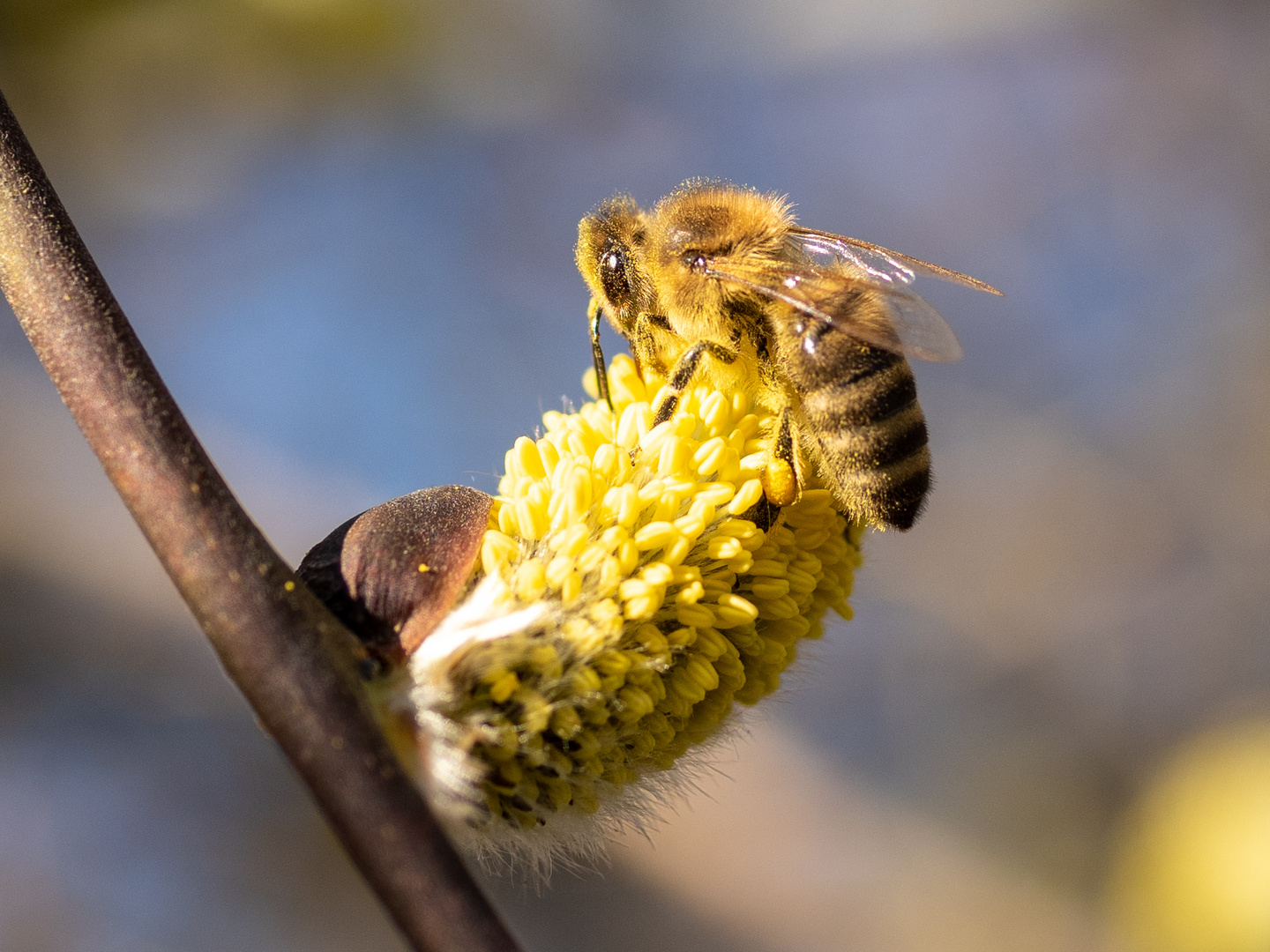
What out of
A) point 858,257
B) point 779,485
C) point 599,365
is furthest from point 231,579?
point 858,257

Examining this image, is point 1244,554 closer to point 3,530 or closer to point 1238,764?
point 1238,764

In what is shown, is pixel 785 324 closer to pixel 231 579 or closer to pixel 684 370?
Answer: pixel 684 370

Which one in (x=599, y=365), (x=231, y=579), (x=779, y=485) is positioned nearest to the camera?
(x=231, y=579)

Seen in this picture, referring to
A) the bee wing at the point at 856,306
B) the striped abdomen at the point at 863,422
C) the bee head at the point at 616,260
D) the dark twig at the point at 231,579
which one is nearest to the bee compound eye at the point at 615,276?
the bee head at the point at 616,260

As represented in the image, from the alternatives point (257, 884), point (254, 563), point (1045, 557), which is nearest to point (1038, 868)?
point (1045, 557)

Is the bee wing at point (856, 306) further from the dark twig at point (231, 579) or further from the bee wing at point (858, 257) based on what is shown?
the dark twig at point (231, 579)

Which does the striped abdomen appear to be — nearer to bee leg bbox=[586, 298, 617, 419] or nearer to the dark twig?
bee leg bbox=[586, 298, 617, 419]

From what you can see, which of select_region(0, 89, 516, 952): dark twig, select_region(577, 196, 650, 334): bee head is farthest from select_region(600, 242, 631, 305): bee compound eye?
select_region(0, 89, 516, 952): dark twig

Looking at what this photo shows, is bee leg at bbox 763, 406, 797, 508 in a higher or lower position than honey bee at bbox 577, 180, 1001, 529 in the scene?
lower
